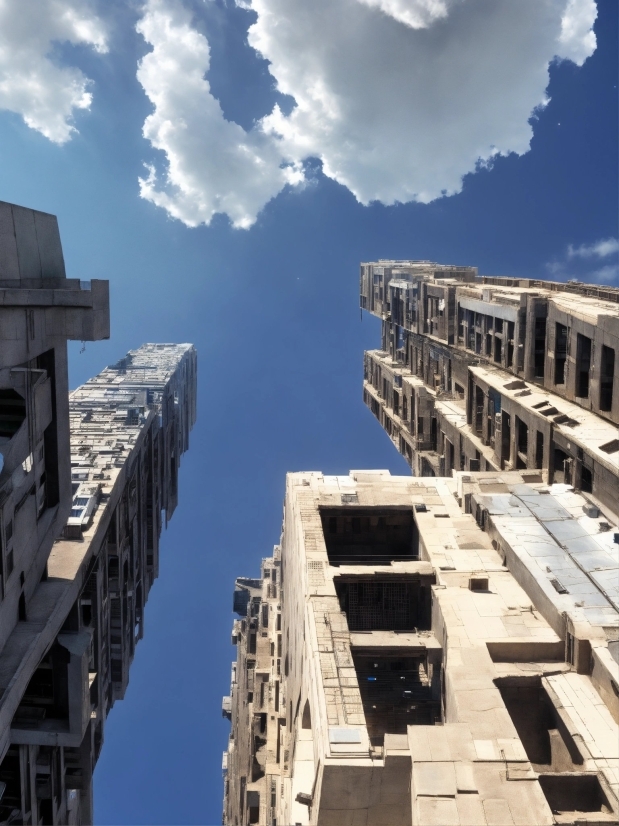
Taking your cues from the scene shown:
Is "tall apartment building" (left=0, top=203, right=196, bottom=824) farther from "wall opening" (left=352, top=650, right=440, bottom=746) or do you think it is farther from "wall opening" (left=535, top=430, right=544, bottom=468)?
"wall opening" (left=535, top=430, right=544, bottom=468)

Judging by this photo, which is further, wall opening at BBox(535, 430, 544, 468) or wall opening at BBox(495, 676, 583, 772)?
wall opening at BBox(535, 430, 544, 468)

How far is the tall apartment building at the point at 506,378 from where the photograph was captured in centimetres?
3748

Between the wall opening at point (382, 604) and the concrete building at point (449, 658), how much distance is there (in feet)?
0.28

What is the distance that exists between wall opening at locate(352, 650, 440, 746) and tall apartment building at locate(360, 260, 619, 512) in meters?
14.2

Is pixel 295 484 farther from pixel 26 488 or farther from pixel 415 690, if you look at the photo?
pixel 26 488

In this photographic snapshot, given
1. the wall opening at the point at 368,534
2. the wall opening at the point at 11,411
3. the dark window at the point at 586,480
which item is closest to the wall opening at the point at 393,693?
the wall opening at the point at 368,534

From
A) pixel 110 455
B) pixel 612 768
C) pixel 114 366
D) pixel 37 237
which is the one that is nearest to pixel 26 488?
pixel 37 237

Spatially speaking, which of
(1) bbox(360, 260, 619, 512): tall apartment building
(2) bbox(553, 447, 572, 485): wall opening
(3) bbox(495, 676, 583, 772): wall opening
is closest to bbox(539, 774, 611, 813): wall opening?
(3) bbox(495, 676, 583, 772): wall opening

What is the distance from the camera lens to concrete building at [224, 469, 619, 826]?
19000mm

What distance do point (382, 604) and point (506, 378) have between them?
25.0 metres

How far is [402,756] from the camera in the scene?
19.7m

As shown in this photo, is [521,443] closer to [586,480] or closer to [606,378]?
[586,480]

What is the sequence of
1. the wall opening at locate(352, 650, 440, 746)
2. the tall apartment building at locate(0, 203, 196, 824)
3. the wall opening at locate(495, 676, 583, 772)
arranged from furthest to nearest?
1. the wall opening at locate(352, 650, 440, 746)
2. the tall apartment building at locate(0, 203, 196, 824)
3. the wall opening at locate(495, 676, 583, 772)

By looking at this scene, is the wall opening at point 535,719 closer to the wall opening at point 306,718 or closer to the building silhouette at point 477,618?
the building silhouette at point 477,618
